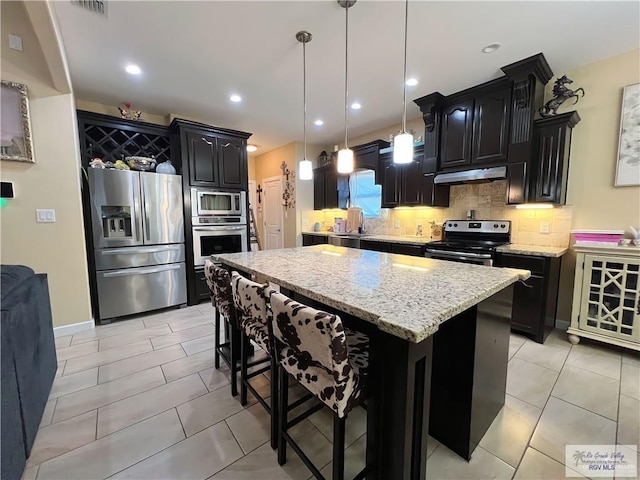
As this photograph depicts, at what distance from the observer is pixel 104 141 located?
135 inches

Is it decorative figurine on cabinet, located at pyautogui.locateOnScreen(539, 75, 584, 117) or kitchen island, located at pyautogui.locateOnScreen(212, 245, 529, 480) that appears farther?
decorative figurine on cabinet, located at pyautogui.locateOnScreen(539, 75, 584, 117)

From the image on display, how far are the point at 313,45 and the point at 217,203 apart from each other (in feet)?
7.82

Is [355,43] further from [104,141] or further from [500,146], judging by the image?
[104,141]

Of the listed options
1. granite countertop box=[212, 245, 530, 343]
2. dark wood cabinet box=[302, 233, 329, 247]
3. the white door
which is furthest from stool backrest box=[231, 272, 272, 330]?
the white door

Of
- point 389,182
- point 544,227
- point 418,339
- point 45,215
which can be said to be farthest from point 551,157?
point 45,215

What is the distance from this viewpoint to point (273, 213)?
6164 millimetres

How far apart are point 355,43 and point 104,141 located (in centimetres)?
320

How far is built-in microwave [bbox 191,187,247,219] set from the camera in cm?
369

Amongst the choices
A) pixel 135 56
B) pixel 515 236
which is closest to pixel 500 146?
pixel 515 236

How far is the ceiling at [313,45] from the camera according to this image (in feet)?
6.46

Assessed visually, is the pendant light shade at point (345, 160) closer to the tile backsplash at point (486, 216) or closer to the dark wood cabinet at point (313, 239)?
the tile backsplash at point (486, 216)

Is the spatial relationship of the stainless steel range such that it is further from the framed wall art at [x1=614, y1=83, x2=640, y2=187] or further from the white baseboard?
the white baseboard

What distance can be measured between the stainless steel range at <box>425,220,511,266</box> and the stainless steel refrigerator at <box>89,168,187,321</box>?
321cm

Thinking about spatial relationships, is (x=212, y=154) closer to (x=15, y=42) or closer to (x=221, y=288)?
(x=15, y=42)
